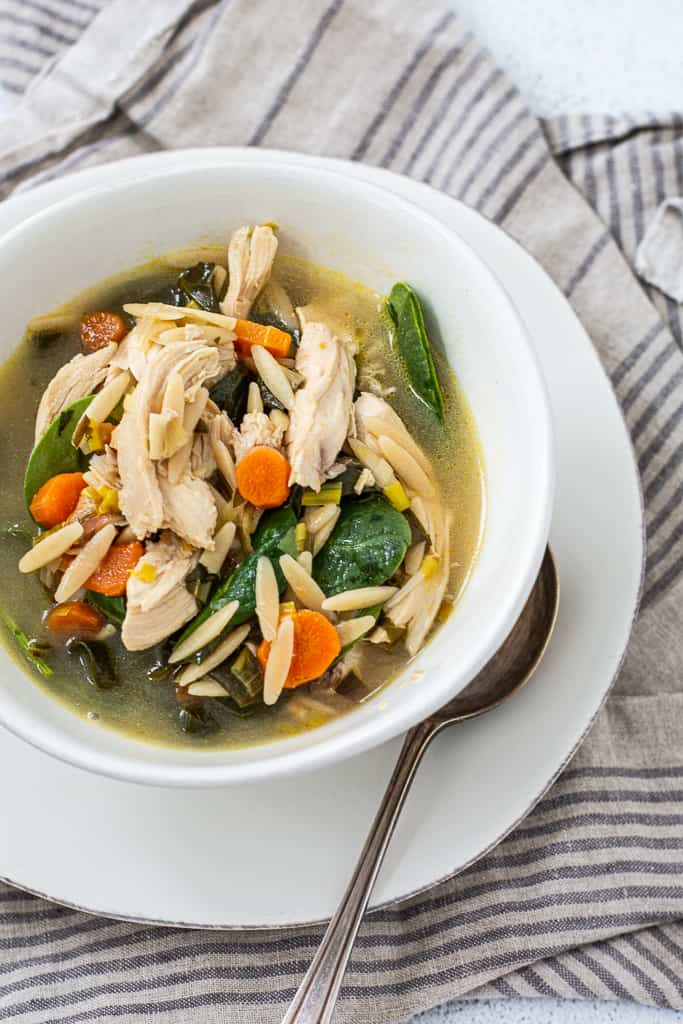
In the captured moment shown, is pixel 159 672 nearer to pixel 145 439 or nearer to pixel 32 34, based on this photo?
pixel 145 439

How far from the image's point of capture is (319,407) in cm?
221

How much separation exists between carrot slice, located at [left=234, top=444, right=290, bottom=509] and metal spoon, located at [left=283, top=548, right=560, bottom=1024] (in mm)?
618

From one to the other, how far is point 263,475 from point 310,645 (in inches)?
14.7

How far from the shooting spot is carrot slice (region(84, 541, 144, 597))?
216 cm

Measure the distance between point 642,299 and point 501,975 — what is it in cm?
183

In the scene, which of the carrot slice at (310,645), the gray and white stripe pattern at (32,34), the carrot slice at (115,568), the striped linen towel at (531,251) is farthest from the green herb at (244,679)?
the gray and white stripe pattern at (32,34)

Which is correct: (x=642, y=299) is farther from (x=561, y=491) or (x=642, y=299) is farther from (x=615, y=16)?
(x=615, y=16)

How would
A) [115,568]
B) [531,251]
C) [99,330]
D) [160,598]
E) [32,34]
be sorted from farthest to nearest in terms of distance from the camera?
[32,34], [531,251], [99,330], [115,568], [160,598]

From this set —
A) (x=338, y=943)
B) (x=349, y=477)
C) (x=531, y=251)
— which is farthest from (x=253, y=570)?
(x=531, y=251)

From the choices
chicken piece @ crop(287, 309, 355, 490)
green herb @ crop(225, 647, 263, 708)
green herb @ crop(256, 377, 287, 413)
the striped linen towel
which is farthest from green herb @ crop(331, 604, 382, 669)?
the striped linen towel

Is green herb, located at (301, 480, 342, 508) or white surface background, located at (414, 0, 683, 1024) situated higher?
white surface background, located at (414, 0, 683, 1024)

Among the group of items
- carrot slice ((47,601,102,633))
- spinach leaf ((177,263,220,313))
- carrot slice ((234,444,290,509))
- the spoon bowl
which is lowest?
the spoon bowl

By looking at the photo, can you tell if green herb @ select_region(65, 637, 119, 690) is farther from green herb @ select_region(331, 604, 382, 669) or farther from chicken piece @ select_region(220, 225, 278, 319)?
chicken piece @ select_region(220, 225, 278, 319)

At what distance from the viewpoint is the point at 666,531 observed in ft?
8.98
